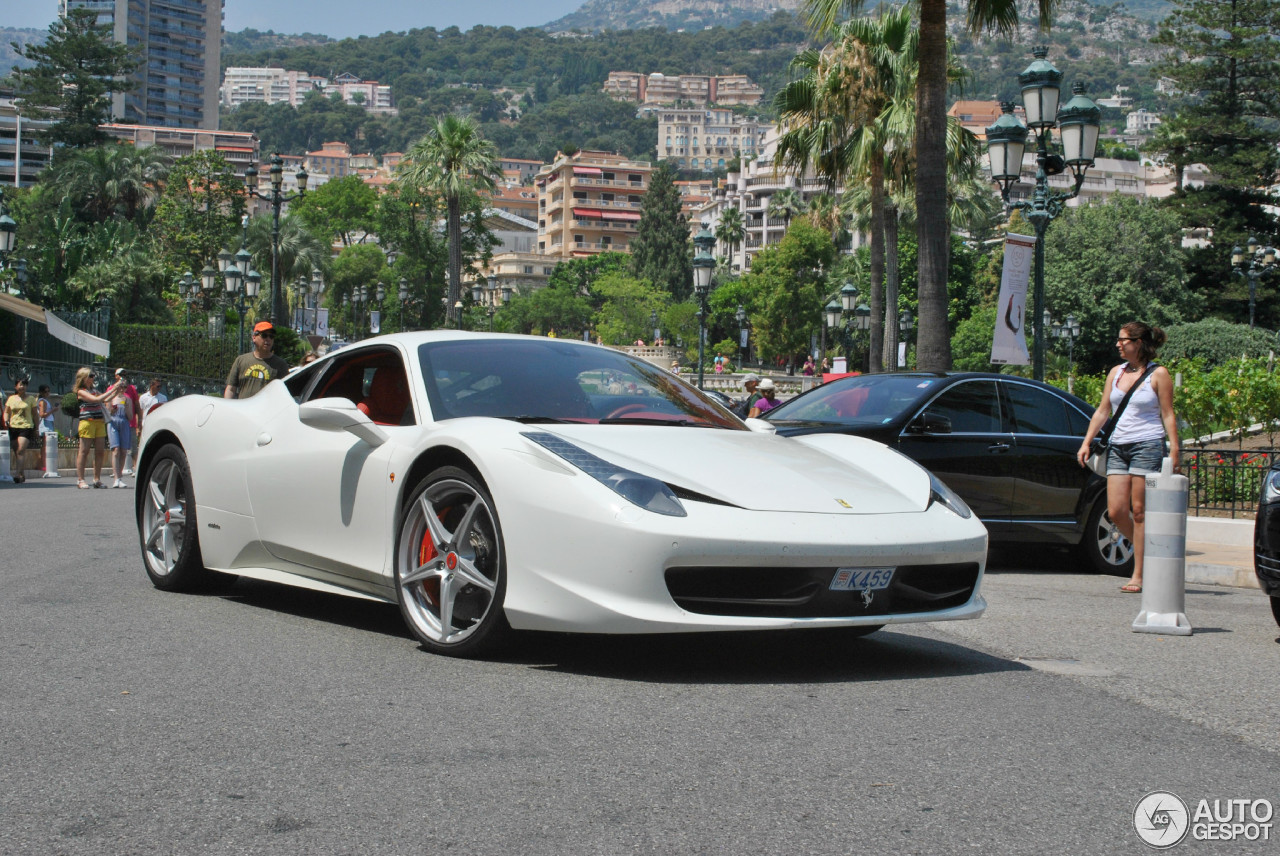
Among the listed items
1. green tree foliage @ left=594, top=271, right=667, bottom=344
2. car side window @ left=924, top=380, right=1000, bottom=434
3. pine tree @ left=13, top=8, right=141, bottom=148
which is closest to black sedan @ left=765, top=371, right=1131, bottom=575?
car side window @ left=924, top=380, right=1000, bottom=434

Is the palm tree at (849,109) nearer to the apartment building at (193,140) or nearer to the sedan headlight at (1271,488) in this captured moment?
the sedan headlight at (1271,488)

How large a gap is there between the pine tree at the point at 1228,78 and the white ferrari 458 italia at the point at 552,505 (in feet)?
218

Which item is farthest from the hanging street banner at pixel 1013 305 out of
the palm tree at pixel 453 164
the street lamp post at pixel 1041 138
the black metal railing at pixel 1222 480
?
the palm tree at pixel 453 164

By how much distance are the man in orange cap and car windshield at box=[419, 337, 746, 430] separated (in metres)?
5.49

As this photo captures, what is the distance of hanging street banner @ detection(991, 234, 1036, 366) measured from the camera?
14000mm

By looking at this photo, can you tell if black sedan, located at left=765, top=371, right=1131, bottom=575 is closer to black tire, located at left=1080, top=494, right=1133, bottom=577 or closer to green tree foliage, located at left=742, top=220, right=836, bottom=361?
black tire, located at left=1080, top=494, right=1133, bottom=577

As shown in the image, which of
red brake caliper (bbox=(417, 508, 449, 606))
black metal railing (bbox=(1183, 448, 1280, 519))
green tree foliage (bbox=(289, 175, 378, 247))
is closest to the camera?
red brake caliper (bbox=(417, 508, 449, 606))

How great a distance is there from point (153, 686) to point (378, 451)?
56.6 inches

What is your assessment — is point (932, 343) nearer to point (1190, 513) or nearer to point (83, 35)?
point (1190, 513)

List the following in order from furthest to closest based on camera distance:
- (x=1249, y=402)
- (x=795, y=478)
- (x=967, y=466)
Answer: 1. (x=1249, y=402)
2. (x=967, y=466)
3. (x=795, y=478)

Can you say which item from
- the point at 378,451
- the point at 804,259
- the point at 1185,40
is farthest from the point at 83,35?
the point at 378,451

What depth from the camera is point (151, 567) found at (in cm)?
701

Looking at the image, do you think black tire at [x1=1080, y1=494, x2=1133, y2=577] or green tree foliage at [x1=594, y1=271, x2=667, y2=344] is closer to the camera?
black tire at [x1=1080, y1=494, x2=1133, y2=577]

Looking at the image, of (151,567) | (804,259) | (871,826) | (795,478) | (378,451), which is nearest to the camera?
(871,826)
